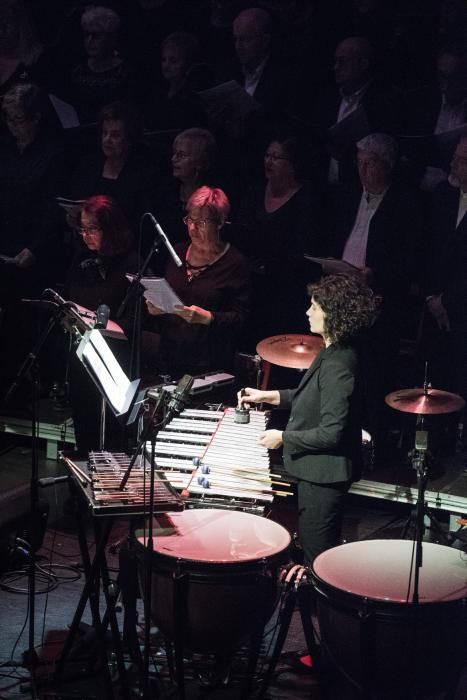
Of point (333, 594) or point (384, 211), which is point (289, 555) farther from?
point (384, 211)

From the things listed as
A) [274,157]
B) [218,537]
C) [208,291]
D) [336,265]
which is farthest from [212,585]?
[274,157]

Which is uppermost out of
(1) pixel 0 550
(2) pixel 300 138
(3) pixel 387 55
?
(3) pixel 387 55

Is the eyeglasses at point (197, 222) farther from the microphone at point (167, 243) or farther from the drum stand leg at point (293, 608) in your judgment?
the drum stand leg at point (293, 608)

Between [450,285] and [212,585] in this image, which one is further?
[450,285]

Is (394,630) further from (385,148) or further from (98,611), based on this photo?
(385,148)

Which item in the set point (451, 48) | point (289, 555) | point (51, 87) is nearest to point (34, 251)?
point (51, 87)

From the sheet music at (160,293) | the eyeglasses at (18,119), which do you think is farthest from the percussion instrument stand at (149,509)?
the eyeglasses at (18,119)

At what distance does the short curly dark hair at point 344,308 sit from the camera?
14.5ft

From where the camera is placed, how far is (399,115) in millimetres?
6871

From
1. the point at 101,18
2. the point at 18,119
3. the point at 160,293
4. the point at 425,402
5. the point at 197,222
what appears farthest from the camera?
the point at 18,119

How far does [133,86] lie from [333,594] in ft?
18.3

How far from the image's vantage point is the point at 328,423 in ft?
14.3

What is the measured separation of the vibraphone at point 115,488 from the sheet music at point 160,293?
1729 millimetres

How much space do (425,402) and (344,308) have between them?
1388 millimetres
